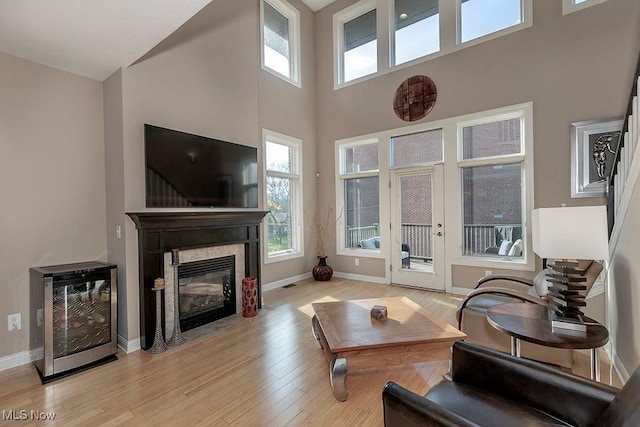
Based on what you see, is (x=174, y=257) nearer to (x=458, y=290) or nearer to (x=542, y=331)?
(x=542, y=331)

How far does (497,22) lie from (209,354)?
571cm

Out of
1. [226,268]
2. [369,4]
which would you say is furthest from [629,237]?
[369,4]

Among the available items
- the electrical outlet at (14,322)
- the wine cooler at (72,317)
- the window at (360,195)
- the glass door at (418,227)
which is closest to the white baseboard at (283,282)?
the window at (360,195)

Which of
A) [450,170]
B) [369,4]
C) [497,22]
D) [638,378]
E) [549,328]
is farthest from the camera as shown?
[369,4]

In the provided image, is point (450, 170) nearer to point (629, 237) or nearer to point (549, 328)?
point (629, 237)

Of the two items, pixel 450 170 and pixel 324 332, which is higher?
pixel 450 170

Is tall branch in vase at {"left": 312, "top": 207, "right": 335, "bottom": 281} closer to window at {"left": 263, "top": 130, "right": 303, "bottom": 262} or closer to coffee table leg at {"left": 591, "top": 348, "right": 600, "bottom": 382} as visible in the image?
window at {"left": 263, "top": 130, "right": 303, "bottom": 262}

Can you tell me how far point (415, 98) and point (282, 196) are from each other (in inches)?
111

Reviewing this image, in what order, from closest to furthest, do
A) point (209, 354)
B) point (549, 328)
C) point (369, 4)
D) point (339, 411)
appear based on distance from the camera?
point (549, 328)
point (339, 411)
point (209, 354)
point (369, 4)

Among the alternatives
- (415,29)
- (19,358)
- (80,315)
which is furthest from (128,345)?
(415,29)

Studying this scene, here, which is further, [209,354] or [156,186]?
[156,186]

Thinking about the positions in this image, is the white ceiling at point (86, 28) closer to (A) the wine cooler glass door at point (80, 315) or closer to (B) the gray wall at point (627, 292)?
(A) the wine cooler glass door at point (80, 315)

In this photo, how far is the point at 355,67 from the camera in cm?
576

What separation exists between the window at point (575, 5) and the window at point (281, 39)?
4011 millimetres
